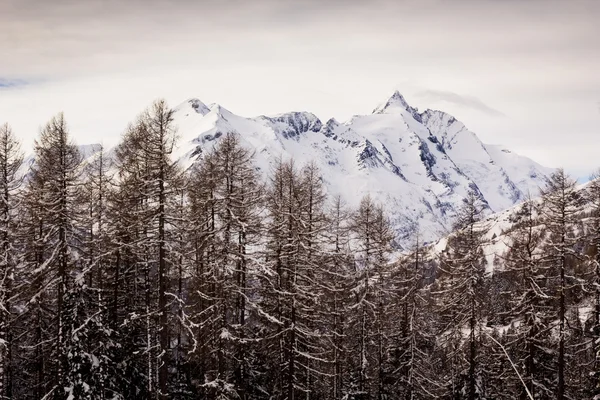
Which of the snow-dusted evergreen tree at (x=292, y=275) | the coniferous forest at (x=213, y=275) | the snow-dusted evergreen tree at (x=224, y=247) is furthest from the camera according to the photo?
the snow-dusted evergreen tree at (x=292, y=275)

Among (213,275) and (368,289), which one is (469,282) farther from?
(213,275)

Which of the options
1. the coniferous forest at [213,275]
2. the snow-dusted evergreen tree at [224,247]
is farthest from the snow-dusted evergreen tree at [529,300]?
the snow-dusted evergreen tree at [224,247]

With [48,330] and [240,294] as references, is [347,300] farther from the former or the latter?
[48,330]

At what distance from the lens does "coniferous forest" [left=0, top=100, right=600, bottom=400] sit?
23516 millimetres

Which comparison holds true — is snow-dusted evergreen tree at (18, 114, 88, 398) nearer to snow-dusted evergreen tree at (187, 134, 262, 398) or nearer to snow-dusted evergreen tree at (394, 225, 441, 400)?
snow-dusted evergreen tree at (187, 134, 262, 398)

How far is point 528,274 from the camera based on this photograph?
27703mm

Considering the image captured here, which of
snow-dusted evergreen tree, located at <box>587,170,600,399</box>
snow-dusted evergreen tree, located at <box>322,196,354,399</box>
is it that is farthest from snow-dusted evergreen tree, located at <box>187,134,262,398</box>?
snow-dusted evergreen tree, located at <box>587,170,600,399</box>

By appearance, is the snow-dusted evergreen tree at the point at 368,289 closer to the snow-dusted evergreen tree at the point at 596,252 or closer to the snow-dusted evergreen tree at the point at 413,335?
the snow-dusted evergreen tree at the point at 413,335

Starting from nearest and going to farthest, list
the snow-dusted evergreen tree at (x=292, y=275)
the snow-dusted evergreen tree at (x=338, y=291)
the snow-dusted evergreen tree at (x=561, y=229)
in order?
the snow-dusted evergreen tree at (x=292, y=275)
the snow-dusted evergreen tree at (x=561, y=229)
the snow-dusted evergreen tree at (x=338, y=291)

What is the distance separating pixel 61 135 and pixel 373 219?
59.1 ft

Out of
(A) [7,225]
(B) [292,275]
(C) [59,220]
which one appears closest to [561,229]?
(B) [292,275]

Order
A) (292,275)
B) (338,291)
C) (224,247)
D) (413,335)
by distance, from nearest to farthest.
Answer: (224,247), (292,275), (338,291), (413,335)

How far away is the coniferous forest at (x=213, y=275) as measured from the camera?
2352 cm

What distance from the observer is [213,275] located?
78.5ft
